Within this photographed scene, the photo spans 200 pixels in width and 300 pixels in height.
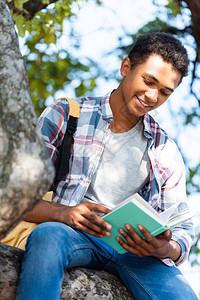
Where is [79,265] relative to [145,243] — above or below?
below

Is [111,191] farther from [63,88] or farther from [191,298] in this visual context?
[63,88]

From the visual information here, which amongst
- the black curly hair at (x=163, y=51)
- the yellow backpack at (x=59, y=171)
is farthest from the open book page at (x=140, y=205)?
the black curly hair at (x=163, y=51)

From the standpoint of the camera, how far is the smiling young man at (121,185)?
210cm

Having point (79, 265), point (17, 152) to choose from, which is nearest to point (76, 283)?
point (79, 265)

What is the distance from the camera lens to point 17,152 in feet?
5.39

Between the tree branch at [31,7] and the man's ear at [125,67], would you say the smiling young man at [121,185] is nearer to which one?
the man's ear at [125,67]

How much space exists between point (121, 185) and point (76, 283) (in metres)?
0.64

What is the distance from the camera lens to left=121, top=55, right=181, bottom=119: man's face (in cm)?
275

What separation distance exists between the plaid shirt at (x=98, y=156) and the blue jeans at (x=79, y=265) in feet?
0.41

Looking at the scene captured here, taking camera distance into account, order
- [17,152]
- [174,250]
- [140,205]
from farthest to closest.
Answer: [174,250] < [140,205] < [17,152]

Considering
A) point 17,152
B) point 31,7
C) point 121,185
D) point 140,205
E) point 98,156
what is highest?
point 17,152

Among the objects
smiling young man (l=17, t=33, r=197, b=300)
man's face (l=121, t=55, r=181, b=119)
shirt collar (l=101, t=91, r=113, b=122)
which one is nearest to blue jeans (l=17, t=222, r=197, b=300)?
smiling young man (l=17, t=33, r=197, b=300)

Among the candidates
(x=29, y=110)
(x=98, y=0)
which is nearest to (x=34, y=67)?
(x=98, y=0)

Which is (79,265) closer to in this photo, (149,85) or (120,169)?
(120,169)
